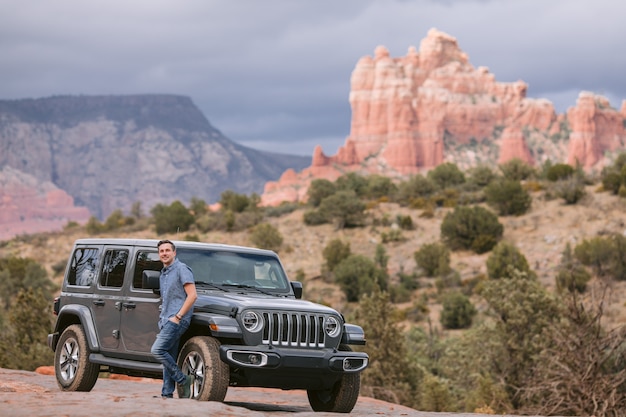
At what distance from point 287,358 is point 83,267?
13.1 feet

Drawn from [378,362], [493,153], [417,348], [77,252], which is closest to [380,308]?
[378,362]

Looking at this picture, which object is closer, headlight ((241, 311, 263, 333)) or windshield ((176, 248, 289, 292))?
headlight ((241, 311, 263, 333))

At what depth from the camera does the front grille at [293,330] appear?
11945mm

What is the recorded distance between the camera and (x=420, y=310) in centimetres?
5519

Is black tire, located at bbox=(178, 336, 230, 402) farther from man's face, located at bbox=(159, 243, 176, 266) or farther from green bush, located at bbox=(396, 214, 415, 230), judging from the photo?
green bush, located at bbox=(396, 214, 415, 230)

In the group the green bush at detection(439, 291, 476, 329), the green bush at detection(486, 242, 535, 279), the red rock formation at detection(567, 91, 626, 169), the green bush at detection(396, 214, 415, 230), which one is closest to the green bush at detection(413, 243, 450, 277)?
the green bush at detection(486, 242, 535, 279)

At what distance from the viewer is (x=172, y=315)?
39.4ft

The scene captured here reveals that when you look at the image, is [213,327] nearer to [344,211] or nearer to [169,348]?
[169,348]

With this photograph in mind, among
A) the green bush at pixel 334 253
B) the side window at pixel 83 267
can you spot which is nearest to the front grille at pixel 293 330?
the side window at pixel 83 267

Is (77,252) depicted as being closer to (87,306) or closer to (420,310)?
(87,306)

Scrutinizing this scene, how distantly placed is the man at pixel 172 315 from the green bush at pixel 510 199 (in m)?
59.5

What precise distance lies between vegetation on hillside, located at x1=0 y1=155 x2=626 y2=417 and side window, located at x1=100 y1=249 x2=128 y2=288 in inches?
425

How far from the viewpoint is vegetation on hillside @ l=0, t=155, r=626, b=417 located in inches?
939

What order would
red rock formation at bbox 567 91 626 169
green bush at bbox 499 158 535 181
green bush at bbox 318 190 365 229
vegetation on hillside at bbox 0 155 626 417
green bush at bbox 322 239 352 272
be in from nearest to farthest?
vegetation on hillside at bbox 0 155 626 417, green bush at bbox 322 239 352 272, green bush at bbox 318 190 365 229, green bush at bbox 499 158 535 181, red rock formation at bbox 567 91 626 169
